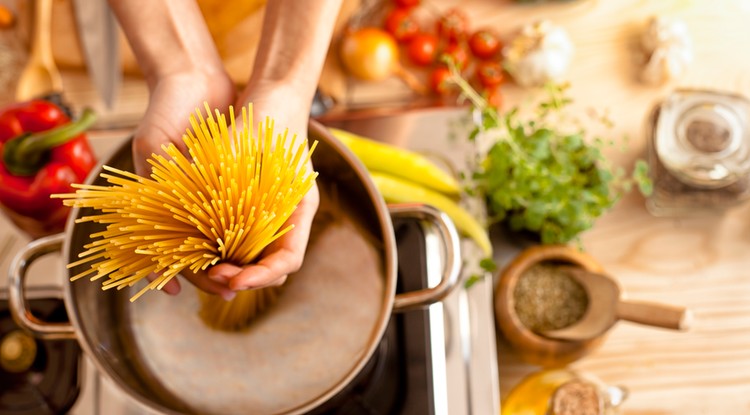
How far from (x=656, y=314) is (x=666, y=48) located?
364mm

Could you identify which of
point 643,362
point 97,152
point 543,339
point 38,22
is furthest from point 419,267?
point 38,22

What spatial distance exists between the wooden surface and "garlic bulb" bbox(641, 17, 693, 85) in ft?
0.08

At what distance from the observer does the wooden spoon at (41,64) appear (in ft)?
2.75

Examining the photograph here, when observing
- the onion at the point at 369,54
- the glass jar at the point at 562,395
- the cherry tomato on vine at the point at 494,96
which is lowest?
the glass jar at the point at 562,395

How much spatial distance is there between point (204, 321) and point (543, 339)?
0.34 m

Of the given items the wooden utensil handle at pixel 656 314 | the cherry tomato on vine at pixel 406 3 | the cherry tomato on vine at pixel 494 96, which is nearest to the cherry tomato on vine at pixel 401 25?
the cherry tomato on vine at pixel 406 3

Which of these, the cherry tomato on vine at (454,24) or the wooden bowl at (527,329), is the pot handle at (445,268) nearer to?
the wooden bowl at (527,329)

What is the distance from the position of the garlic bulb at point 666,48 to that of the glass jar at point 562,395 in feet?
1.28

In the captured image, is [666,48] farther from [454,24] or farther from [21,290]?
[21,290]

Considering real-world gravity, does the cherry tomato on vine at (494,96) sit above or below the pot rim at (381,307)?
above

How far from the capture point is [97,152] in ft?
2.58

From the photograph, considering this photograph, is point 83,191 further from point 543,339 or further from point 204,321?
point 543,339

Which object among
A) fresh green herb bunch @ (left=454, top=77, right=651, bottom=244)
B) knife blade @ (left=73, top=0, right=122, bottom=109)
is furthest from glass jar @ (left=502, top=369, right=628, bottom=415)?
knife blade @ (left=73, top=0, right=122, bottom=109)

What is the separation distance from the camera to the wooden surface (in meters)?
0.76
